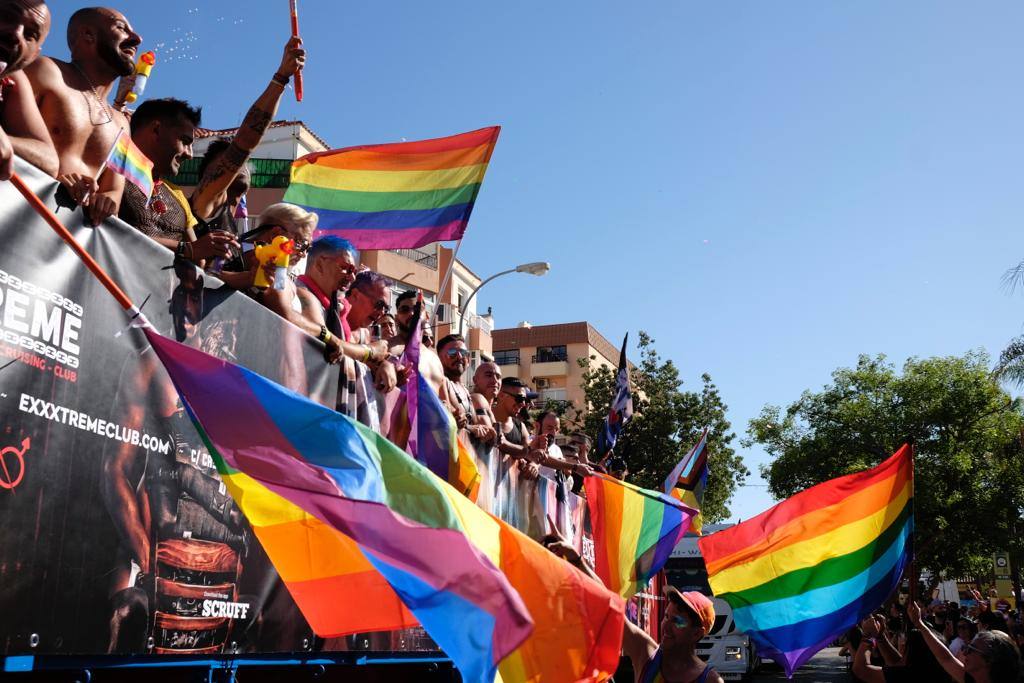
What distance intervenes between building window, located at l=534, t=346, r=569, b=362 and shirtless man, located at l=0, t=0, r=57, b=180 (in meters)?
70.7

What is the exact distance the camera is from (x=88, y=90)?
12.6 feet

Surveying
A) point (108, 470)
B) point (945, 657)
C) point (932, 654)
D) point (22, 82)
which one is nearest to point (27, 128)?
point (22, 82)

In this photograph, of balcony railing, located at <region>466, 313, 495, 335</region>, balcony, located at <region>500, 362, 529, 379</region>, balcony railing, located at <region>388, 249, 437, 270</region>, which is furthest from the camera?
balcony, located at <region>500, 362, 529, 379</region>

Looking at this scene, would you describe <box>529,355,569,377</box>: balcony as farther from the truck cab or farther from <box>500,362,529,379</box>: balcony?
the truck cab

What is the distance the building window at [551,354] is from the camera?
74125 millimetres

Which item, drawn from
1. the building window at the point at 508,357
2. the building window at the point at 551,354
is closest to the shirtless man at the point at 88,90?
the building window at the point at 551,354

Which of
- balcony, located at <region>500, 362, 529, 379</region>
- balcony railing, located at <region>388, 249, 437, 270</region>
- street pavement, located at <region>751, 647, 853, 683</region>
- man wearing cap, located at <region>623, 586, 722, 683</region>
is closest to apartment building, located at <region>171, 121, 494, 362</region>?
balcony railing, located at <region>388, 249, 437, 270</region>

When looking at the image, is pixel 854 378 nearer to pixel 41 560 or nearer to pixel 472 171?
pixel 472 171

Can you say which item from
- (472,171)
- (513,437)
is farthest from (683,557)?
(472,171)

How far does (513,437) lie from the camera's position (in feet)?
28.7

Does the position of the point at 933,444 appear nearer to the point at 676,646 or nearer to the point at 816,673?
the point at 816,673

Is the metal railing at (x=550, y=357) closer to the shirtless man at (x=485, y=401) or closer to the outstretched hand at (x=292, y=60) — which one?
the shirtless man at (x=485, y=401)

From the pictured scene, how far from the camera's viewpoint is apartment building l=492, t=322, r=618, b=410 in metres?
73.6

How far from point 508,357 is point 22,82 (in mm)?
73934
